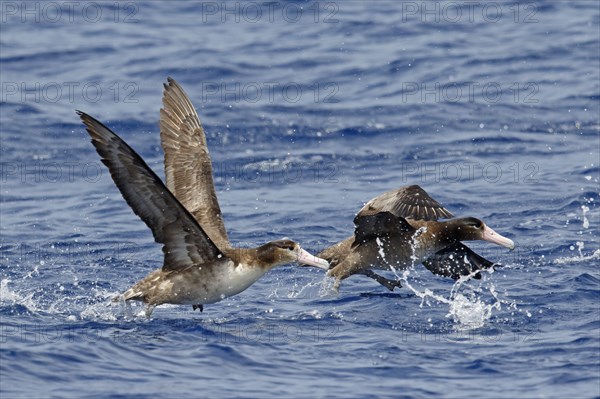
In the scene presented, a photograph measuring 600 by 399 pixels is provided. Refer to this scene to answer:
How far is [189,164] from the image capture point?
13.0 m

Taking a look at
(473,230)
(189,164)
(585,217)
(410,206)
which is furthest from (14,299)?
(585,217)

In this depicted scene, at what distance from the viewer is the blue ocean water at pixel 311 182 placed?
1040cm

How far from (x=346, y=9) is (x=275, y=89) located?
5.00 m

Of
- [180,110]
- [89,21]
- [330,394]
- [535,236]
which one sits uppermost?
[89,21]

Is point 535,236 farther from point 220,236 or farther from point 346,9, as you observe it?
point 346,9

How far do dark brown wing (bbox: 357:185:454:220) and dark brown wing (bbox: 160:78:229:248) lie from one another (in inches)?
65.2

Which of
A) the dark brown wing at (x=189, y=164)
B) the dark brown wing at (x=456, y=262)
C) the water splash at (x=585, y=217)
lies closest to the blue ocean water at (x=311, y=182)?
the water splash at (x=585, y=217)

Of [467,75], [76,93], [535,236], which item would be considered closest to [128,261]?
[535,236]

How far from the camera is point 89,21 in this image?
25875 millimetres

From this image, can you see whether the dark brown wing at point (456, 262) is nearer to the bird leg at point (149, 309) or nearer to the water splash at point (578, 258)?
the water splash at point (578, 258)

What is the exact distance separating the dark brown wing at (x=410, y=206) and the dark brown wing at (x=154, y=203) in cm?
222

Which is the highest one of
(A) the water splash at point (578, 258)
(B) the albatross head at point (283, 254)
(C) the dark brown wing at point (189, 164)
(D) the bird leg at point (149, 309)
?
(C) the dark brown wing at point (189, 164)

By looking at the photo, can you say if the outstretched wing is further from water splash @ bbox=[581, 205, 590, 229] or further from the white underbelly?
water splash @ bbox=[581, 205, 590, 229]

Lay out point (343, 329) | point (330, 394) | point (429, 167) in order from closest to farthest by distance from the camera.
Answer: point (330, 394), point (343, 329), point (429, 167)
